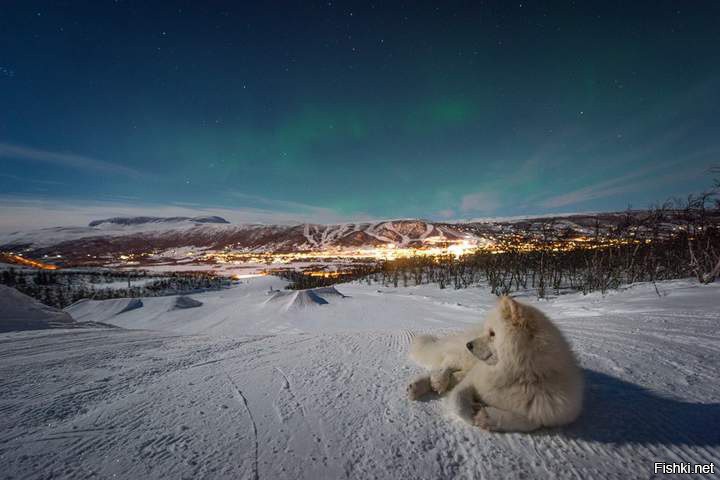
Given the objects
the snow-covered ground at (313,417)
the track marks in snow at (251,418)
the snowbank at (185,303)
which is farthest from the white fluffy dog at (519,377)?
the snowbank at (185,303)

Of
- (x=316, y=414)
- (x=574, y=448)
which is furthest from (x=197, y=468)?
(x=574, y=448)

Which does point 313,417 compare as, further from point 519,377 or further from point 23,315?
point 23,315

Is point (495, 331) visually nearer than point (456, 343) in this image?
Yes

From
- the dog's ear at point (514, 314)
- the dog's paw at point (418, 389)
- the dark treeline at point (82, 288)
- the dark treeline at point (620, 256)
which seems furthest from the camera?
the dark treeline at point (82, 288)

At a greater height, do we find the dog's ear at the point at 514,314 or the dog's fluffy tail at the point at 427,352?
the dog's ear at the point at 514,314

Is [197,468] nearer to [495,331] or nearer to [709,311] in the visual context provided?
[495,331]

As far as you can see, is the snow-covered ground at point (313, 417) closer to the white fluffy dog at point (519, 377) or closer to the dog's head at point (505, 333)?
the white fluffy dog at point (519, 377)
